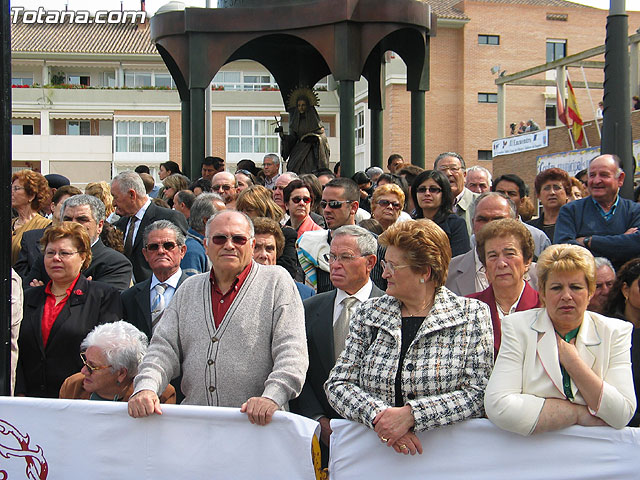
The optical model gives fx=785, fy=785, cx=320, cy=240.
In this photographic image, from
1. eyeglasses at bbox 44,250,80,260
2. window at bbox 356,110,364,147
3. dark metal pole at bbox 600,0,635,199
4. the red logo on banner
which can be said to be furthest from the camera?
window at bbox 356,110,364,147

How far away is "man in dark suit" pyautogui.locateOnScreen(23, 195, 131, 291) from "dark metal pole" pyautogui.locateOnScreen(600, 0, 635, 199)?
15.3 feet

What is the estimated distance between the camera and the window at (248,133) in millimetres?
48844

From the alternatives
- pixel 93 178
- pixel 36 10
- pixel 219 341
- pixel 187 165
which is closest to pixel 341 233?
pixel 219 341

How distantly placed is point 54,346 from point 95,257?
1076 mm

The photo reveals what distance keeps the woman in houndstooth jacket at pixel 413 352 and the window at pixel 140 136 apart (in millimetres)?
46486

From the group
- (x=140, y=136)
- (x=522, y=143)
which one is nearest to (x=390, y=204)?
(x=522, y=143)

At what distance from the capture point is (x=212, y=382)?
4137 millimetres

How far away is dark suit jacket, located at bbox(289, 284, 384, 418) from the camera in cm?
447

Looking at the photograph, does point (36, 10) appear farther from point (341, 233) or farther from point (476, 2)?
point (341, 233)

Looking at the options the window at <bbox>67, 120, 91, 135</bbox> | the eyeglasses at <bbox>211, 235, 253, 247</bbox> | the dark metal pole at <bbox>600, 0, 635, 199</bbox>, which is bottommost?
the eyeglasses at <bbox>211, 235, 253, 247</bbox>

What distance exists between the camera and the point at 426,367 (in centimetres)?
368

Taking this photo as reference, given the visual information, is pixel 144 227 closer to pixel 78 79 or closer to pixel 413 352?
pixel 413 352

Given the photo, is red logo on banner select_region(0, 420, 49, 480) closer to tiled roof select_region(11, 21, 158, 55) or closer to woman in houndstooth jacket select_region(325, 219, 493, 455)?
woman in houndstooth jacket select_region(325, 219, 493, 455)

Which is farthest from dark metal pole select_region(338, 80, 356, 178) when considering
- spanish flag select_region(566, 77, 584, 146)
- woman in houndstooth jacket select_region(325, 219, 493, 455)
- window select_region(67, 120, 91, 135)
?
A: window select_region(67, 120, 91, 135)
